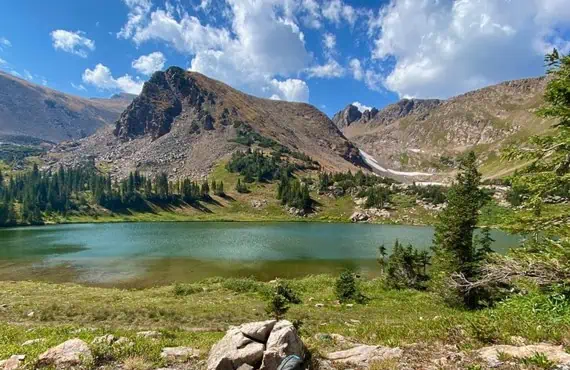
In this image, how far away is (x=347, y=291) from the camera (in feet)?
125

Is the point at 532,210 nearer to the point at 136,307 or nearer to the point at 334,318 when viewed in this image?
the point at 334,318

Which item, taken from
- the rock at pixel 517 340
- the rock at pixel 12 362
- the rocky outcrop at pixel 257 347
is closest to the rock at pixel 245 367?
the rocky outcrop at pixel 257 347

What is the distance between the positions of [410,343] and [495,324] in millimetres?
2915

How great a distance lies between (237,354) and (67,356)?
6.08m

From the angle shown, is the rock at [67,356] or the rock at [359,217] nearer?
the rock at [67,356]

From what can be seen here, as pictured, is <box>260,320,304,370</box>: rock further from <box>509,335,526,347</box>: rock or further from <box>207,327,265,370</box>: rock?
<box>509,335,526,347</box>: rock

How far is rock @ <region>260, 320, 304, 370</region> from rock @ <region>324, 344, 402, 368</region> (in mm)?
1374

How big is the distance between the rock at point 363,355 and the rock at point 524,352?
2454 millimetres

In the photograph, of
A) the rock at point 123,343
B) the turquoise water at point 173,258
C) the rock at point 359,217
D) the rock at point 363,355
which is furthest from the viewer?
the rock at point 359,217

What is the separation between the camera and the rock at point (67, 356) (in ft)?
37.8

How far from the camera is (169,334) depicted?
19.3 m

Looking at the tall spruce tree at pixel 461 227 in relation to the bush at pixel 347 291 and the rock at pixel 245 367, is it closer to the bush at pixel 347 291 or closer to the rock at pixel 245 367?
the bush at pixel 347 291

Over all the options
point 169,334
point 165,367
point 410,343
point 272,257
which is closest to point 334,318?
point 169,334

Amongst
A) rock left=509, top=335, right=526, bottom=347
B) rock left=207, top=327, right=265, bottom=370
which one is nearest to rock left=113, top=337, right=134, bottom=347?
rock left=207, top=327, right=265, bottom=370
